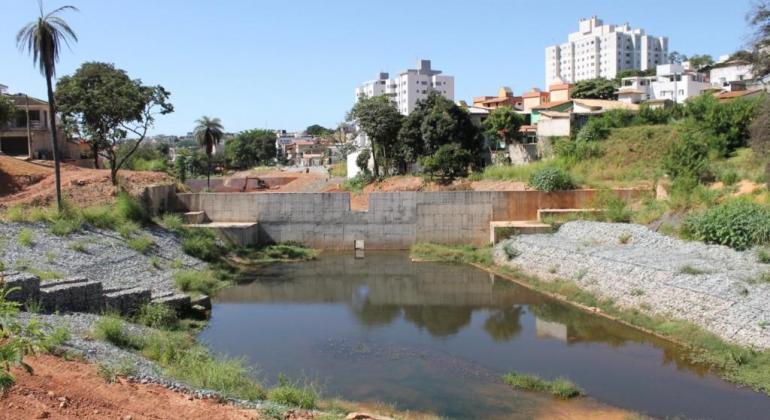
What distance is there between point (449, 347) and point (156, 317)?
22.7ft

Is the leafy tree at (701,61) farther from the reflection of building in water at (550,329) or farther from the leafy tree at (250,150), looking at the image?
the reflection of building in water at (550,329)

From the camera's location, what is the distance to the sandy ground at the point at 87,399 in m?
7.86

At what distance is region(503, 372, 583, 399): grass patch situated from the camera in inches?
479

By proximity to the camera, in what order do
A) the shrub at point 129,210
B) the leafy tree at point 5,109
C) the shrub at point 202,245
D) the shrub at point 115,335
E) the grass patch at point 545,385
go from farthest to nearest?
the leafy tree at point 5,109 < the shrub at point 129,210 < the shrub at point 202,245 < the shrub at point 115,335 < the grass patch at point 545,385

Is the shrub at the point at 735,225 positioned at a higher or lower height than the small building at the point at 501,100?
lower

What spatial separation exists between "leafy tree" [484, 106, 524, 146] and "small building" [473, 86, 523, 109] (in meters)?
24.3

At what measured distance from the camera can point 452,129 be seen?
36.5 meters

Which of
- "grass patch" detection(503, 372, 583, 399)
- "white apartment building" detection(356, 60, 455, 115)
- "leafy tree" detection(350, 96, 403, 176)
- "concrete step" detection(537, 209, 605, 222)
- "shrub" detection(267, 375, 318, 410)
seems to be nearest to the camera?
"shrub" detection(267, 375, 318, 410)

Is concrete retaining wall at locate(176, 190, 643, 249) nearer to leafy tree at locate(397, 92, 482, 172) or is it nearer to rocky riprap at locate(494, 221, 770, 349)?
rocky riprap at locate(494, 221, 770, 349)

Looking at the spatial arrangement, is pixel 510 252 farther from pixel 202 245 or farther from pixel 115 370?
pixel 115 370

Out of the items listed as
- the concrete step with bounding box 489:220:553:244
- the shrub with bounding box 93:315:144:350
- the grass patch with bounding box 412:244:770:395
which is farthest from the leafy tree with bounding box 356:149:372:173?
the shrub with bounding box 93:315:144:350

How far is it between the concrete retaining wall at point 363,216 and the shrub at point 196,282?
7845mm

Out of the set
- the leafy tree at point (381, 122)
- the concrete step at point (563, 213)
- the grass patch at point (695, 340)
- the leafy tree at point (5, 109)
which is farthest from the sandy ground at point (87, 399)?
the leafy tree at point (381, 122)

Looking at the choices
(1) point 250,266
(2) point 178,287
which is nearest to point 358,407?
(2) point 178,287
